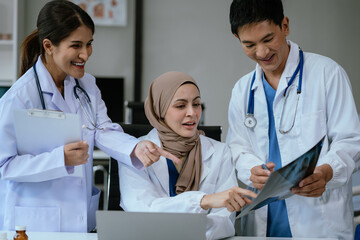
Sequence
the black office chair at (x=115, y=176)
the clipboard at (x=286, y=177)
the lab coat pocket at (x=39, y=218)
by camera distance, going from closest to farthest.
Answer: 1. the clipboard at (x=286, y=177)
2. the lab coat pocket at (x=39, y=218)
3. the black office chair at (x=115, y=176)

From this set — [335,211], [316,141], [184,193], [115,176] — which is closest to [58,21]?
[115,176]

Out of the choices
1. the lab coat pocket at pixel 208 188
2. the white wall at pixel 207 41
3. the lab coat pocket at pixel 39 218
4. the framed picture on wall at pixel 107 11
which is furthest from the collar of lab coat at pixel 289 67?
the framed picture on wall at pixel 107 11

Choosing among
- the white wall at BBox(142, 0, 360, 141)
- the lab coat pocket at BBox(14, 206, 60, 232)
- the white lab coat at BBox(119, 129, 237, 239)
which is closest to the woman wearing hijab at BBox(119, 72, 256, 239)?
the white lab coat at BBox(119, 129, 237, 239)

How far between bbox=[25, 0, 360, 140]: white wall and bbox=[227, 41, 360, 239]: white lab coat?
10.1ft

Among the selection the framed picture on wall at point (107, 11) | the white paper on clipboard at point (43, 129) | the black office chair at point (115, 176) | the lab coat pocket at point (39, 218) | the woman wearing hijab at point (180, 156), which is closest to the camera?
the white paper on clipboard at point (43, 129)

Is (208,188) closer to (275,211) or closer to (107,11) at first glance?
(275,211)

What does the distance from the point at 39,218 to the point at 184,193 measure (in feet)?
1.79

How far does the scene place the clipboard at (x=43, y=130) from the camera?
1.49 meters

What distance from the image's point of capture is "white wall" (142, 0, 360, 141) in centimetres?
483

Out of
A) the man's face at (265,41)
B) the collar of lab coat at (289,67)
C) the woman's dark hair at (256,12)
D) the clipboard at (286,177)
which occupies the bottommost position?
the clipboard at (286,177)

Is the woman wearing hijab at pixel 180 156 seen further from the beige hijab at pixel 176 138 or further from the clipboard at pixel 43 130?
the clipboard at pixel 43 130

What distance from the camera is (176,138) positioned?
75.0 inches

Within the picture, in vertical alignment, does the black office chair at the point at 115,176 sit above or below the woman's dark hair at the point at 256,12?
below

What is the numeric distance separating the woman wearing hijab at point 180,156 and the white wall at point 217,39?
2968mm
